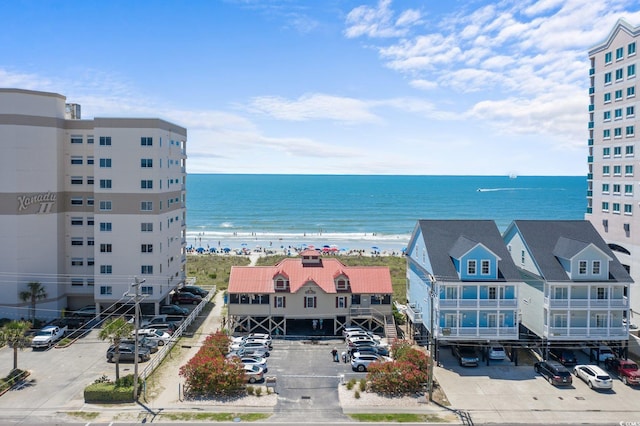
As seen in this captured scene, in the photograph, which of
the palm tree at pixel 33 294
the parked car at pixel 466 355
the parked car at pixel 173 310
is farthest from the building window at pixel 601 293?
the palm tree at pixel 33 294

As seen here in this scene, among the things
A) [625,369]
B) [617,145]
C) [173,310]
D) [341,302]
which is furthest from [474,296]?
[173,310]

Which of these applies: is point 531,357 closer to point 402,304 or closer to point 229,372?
point 402,304

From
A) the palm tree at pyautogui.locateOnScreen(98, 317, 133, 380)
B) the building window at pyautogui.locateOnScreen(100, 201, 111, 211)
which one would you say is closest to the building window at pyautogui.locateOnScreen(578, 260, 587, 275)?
the palm tree at pyautogui.locateOnScreen(98, 317, 133, 380)

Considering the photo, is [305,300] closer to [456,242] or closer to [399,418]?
[456,242]

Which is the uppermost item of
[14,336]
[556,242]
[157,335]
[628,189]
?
[628,189]

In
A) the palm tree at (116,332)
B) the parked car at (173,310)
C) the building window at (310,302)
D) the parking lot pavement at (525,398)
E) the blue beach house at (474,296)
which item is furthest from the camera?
the parked car at (173,310)

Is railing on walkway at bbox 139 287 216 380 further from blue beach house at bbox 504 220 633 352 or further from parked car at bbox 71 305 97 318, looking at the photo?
blue beach house at bbox 504 220 633 352

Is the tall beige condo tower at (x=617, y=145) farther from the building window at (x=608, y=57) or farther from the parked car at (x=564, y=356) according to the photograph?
the parked car at (x=564, y=356)

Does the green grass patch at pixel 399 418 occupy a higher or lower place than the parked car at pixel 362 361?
lower
